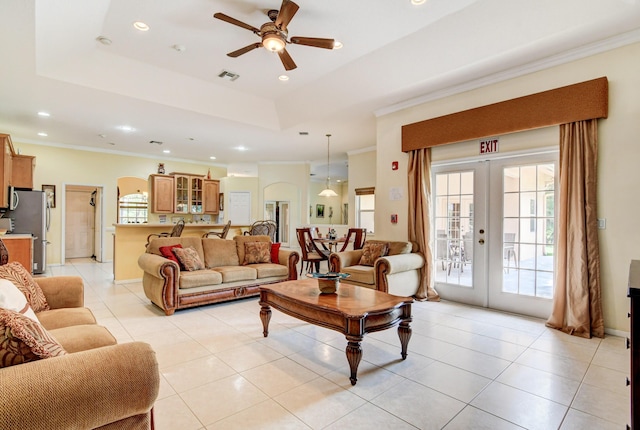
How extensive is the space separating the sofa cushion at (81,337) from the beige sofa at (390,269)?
293 centimetres

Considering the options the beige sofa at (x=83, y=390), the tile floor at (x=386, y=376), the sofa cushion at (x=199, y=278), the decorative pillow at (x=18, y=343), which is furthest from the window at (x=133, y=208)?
the beige sofa at (x=83, y=390)

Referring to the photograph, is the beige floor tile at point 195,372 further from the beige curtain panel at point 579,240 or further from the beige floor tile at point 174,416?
the beige curtain panel at point 579,240

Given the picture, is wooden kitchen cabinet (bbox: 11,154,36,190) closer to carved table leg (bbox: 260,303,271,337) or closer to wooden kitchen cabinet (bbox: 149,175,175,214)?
wooden kitchen cabinet (bbox: 149,175,175,214)

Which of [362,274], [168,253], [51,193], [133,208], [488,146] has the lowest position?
[362,274]

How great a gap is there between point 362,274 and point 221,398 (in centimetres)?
279

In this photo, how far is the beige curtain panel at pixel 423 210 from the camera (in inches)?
193

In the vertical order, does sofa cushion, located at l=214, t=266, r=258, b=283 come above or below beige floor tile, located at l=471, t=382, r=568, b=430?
above

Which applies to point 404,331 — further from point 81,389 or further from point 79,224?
point 79,224

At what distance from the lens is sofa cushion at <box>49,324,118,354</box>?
6.10 feet

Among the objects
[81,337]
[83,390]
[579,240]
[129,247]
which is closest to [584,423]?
[579,240]

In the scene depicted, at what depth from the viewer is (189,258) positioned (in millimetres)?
4480

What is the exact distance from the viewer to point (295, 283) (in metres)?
3.50

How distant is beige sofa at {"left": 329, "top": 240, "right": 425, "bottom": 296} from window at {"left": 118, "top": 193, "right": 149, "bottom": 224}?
7.75 meters

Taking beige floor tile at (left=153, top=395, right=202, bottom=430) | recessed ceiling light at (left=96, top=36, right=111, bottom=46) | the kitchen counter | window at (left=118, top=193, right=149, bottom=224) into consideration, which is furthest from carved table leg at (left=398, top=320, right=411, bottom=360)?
window at (left=118, top=193, right=149, bottom=224)
